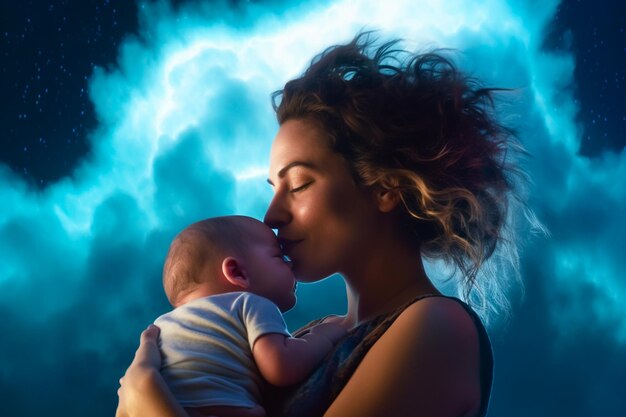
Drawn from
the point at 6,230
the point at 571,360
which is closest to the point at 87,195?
the point at 6,230

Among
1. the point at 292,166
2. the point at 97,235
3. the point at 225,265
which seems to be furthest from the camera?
the point at 97,235

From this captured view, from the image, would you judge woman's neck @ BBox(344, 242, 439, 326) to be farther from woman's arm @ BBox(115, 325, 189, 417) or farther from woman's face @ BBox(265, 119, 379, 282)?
woman's arm @ BBox(115, 325, 189, 417)

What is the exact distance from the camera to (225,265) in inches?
43.9

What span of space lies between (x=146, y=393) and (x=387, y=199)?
0.60 metres

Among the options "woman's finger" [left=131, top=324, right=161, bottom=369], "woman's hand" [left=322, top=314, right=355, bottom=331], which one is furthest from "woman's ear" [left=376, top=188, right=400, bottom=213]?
"woman's finger" [left=131, top=324, right=161, bottom=369]

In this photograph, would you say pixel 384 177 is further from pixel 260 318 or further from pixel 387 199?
pixel 260 318

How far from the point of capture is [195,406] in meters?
0.90

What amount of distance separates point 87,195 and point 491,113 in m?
8.75

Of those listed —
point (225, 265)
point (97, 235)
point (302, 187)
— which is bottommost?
point (225, 265)

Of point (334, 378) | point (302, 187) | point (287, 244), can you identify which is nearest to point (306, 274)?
point (287, 244)

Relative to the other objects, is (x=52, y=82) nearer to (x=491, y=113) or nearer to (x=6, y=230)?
(x=6, y=230)

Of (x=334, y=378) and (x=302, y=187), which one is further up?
(x=302, y=187)

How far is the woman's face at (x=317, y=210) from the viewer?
119cm

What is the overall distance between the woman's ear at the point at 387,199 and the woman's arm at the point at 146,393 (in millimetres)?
523
